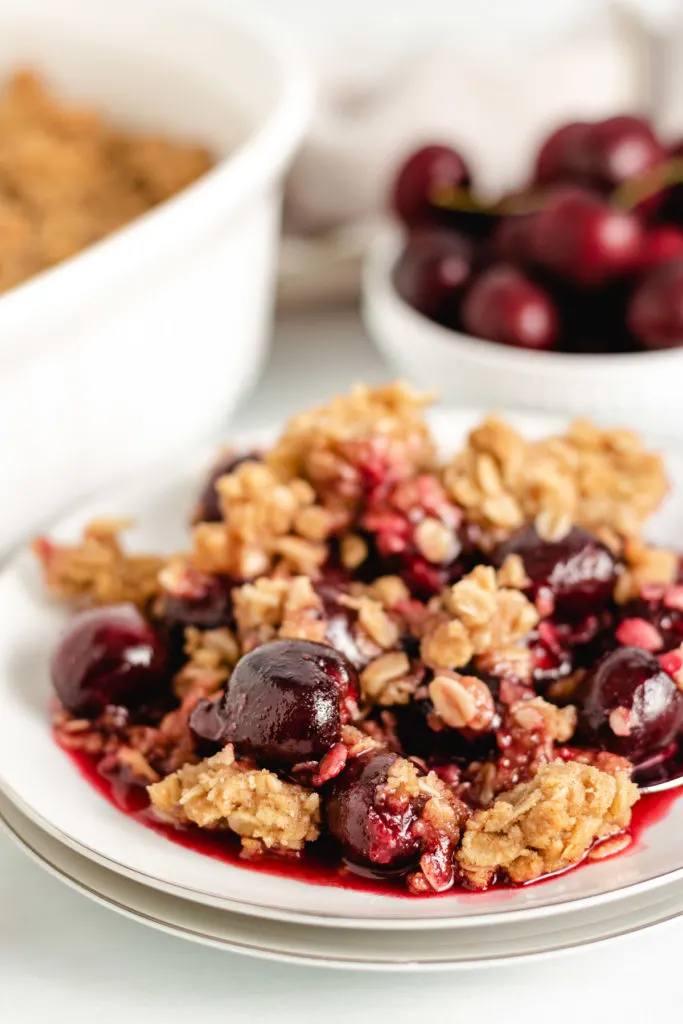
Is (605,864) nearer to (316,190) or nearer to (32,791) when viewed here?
(32,791)

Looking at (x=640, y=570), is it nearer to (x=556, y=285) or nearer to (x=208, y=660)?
(x=208, y=660)

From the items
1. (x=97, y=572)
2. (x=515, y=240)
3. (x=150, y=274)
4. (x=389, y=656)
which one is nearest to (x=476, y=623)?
(x=389, y=656)

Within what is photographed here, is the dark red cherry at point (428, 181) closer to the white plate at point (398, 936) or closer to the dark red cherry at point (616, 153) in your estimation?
the dark red cherry at point (616, 153)

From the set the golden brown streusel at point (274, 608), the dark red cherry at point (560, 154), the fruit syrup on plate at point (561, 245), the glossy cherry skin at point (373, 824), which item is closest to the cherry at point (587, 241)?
the fruit syrup on plate at point (561, 245)

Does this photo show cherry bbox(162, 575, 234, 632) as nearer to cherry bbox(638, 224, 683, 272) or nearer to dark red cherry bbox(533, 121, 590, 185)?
cherry bbox(638, 224, 683, 272)

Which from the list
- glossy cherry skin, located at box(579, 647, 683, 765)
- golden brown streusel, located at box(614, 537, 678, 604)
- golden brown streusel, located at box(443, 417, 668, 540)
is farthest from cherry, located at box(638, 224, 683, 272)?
glossy cherry skin, located at box(579, 647, 683, 765)

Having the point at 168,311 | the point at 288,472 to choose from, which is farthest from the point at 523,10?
the point at 288,472
